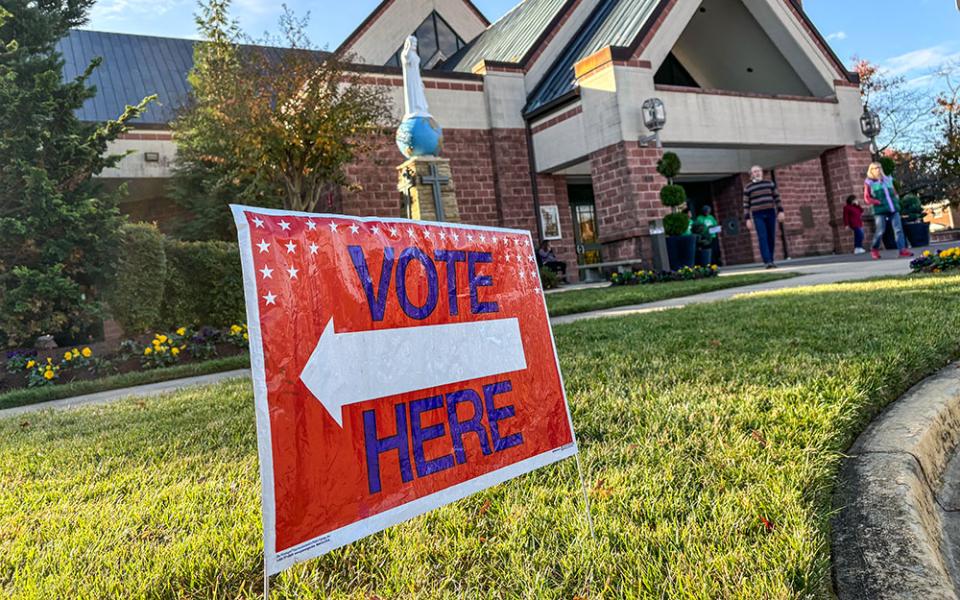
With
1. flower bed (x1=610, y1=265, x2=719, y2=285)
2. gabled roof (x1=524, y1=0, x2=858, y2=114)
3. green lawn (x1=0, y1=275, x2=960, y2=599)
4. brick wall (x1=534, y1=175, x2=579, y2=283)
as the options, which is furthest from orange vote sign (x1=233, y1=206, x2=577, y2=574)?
brick wall (x1=534, y1=175, x2=579, y2=283)

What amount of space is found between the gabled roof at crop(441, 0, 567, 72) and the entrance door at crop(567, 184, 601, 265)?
4.45 meters

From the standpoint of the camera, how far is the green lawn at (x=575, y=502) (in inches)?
62.3

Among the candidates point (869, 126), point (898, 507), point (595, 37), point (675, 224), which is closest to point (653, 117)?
point (675, 224)

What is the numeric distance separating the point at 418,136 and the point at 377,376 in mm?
9643

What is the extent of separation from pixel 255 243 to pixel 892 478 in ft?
6.85

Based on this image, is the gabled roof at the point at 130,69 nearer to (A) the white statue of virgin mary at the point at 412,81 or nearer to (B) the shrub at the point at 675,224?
(A) the white statue of virgin mary at the point at 412,81

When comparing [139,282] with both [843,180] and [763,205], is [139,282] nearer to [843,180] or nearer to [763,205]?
[763,205]

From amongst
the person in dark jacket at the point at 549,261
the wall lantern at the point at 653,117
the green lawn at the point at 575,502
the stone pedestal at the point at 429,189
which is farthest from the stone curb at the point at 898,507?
the person in dark jacket at the point at 549,261

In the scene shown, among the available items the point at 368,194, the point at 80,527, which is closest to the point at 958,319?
the point at 80,527

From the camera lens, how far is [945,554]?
1.75 m

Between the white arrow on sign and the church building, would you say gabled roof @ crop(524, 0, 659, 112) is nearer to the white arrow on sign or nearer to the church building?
the church building

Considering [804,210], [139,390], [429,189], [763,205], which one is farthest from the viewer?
[804,210]

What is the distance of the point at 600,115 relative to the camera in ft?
46.3

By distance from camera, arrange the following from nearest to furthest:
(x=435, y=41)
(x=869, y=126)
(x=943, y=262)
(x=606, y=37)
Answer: (x=943, y=262) → (x=606, y=37) → (x=869, y=126) → (x=435, y=41)
